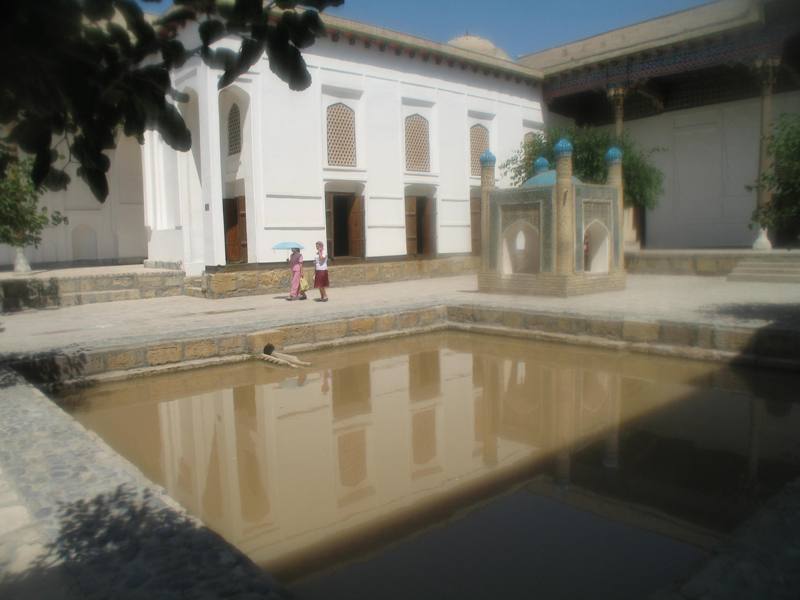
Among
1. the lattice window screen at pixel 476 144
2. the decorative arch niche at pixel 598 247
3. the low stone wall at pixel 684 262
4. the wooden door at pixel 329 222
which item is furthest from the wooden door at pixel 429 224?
the decorative arch niche at pixel 598 247

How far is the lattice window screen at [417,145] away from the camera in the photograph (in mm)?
17203

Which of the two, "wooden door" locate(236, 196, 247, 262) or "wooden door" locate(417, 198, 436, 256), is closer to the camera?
"wooden door" locate(236, 196, 247, 262)

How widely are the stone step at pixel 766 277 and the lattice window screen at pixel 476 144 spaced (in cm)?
743

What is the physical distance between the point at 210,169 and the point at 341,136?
11.1ft

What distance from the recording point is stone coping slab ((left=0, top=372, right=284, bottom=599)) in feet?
7.82

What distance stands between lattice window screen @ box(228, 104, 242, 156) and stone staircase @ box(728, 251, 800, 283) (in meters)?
10.9

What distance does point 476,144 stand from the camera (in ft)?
61.9

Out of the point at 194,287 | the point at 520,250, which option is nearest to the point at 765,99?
the point at 520,250

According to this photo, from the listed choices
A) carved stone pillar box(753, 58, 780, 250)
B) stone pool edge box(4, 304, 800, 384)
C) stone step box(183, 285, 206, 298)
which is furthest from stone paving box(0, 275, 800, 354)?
carved stone pillar box(753, 58, 780, 250)

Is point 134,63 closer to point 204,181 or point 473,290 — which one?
point 473,290

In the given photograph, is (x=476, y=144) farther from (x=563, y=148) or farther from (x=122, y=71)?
(x=122, y=71)

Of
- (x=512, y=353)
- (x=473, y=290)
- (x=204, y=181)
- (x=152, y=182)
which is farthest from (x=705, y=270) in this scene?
(x=152, y=182)

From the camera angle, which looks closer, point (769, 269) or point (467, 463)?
point (467, 463)

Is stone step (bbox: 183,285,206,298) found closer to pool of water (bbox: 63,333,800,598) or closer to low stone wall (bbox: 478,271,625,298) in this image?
low stone wall (bbox: 478,271,625,298)
